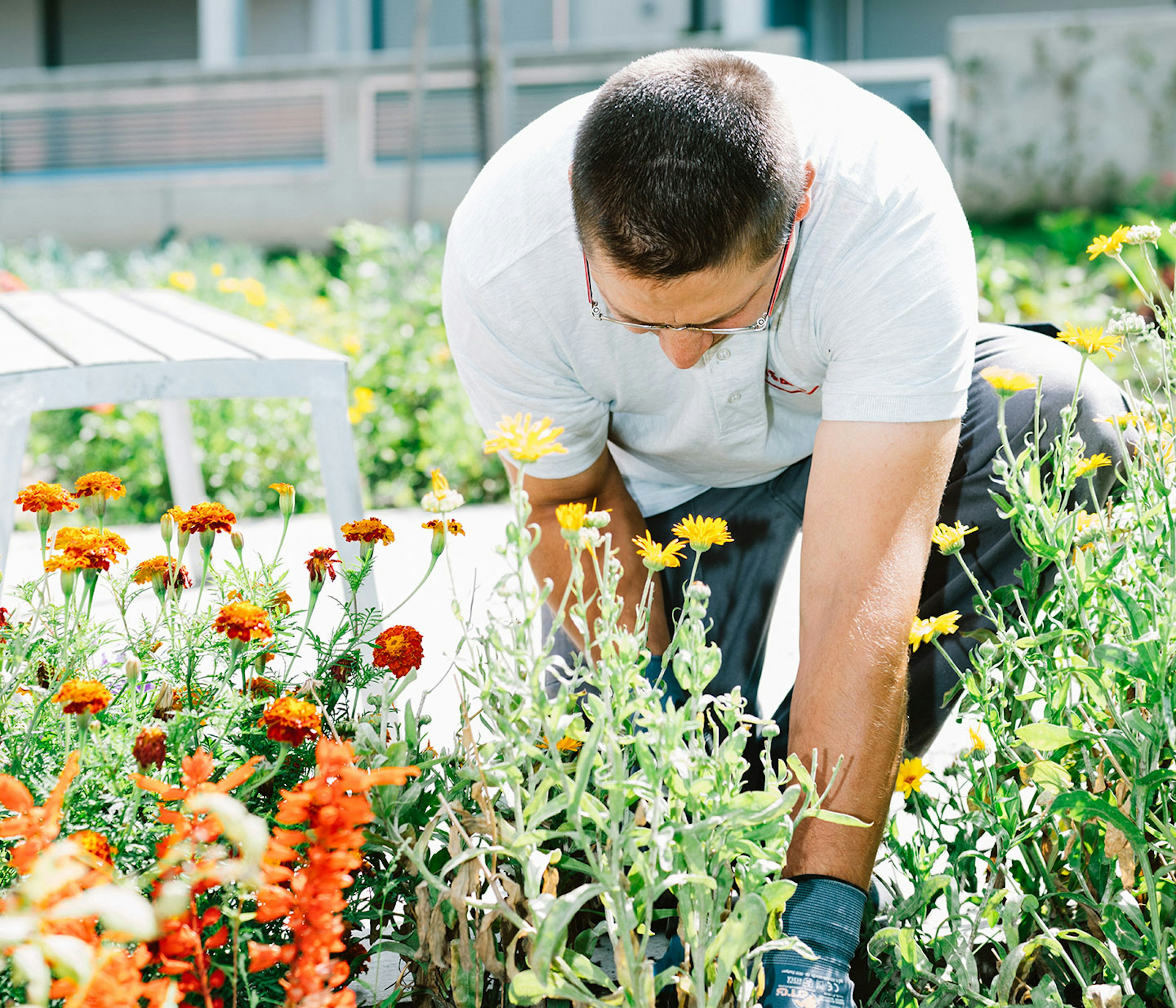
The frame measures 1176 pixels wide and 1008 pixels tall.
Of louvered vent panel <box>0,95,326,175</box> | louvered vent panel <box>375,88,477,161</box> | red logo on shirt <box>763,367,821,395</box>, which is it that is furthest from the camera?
louvered vent panel <box>0,95,326,175</box>

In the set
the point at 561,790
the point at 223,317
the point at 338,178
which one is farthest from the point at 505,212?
the point at 338,178

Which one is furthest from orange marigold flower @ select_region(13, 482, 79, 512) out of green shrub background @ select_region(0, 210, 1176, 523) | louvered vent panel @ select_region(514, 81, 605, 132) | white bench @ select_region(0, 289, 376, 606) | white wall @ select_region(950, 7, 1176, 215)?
louvered vent panel @ select_region(514, 81, 605, 132)

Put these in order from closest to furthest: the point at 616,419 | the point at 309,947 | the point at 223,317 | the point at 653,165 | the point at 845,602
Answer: the point at 309,947 → the point at 653,165 → the point at 845,602 → the point at 616,419 → the point at 223,317

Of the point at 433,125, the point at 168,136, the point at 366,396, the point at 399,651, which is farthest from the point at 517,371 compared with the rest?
the point at 168,136

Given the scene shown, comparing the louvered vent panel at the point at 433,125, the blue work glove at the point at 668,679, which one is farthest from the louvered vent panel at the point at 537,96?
the blue work glove at the point at 668,679

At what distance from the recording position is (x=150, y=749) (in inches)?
39.1

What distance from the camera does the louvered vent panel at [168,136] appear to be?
10328 millimetres

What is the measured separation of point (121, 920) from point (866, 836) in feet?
3.16

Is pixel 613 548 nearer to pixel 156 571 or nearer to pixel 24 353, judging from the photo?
pixel 156 571

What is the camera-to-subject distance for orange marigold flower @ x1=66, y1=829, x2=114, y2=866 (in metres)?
0.94

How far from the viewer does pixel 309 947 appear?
96 cm

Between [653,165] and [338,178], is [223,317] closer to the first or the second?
[653,165]

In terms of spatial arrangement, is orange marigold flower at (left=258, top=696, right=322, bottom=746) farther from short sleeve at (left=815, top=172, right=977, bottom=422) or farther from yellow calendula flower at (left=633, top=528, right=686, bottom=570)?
short sleeve at (left=815, top=172, right=977, bottom=422)

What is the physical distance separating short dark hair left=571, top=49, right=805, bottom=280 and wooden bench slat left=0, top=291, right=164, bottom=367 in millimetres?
835
